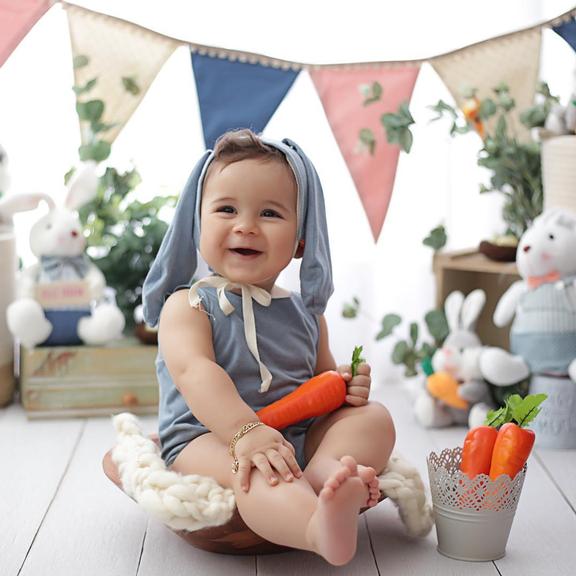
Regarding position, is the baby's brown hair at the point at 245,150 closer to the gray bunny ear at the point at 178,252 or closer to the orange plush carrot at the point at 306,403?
the gray bunny ear at the point at 178,252

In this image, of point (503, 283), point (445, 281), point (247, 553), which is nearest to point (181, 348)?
point (247, 553)

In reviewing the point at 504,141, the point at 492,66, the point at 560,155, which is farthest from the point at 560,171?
the point at 492,66

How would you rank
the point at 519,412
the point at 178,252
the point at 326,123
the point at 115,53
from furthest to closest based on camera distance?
1. the point at 326,123
2. the point at 115,53
3. the point at 178,252
4. the point at 519,412

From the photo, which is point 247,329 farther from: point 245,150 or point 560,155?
point 560,155

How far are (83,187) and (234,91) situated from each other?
17.2 inches

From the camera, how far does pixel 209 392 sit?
4.92 feet

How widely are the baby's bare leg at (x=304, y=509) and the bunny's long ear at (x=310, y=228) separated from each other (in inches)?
12.4

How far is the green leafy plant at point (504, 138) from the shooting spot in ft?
7.54

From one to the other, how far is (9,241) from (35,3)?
23.1 inches

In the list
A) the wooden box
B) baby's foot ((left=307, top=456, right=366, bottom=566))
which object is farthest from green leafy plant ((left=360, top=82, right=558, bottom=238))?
baby's foot ((left=307, top=456, right=366, bottom=566))

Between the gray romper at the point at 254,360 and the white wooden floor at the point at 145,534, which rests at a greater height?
the gray romper at the point at 254,360

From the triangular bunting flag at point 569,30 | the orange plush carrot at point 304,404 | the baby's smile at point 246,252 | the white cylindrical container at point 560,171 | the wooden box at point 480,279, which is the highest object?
the triangular bunting flag at point 569,30

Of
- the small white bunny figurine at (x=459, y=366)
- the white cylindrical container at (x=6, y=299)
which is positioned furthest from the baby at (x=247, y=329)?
the white cylindrical container at (x=6, y=299)

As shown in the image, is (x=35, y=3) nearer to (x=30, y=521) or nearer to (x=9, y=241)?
(x=9, y=241)
